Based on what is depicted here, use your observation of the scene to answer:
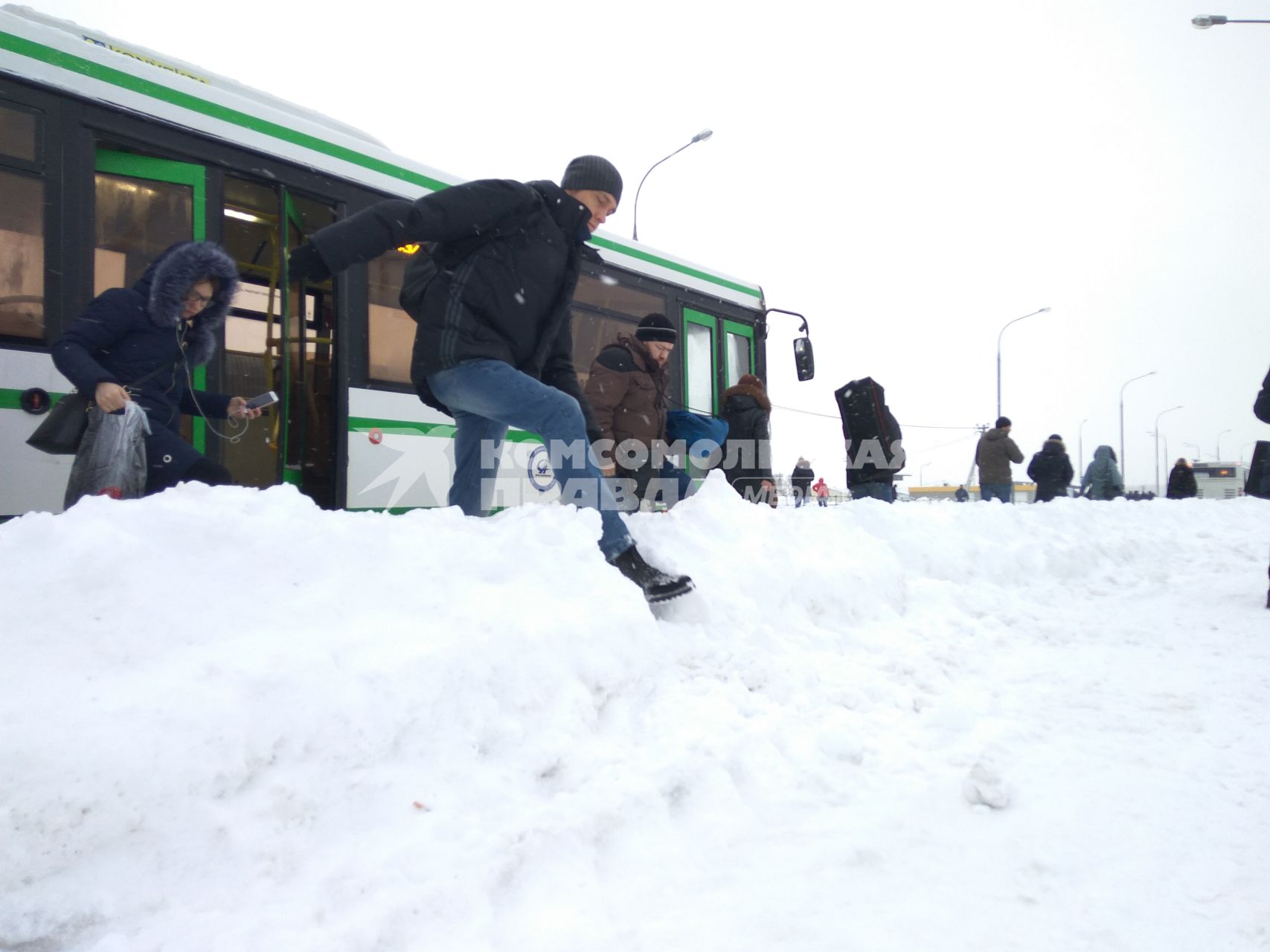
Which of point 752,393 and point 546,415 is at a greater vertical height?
point 752,393

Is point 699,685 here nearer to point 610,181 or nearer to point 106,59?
point 610,181

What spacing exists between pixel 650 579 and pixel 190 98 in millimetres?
4182

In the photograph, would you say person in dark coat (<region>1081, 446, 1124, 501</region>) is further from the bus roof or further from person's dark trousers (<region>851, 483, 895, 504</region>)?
the bus roof

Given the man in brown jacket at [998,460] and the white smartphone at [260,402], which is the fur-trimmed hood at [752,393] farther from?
the man in brown jacket at [998,460]

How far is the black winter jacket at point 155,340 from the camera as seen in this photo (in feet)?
11.0

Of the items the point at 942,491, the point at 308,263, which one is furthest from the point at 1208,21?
the point at 942,491

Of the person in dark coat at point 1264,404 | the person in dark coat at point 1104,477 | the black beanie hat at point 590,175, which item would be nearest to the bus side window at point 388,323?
the black beanie hat at point 590,175

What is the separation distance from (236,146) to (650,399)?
3103 millimetres

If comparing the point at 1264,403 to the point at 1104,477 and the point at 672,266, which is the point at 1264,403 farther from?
the point at 1104,477

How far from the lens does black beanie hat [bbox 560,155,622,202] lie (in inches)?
137

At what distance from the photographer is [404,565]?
2.58 meters

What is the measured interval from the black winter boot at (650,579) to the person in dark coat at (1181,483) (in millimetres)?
20129

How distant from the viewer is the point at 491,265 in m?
3.22

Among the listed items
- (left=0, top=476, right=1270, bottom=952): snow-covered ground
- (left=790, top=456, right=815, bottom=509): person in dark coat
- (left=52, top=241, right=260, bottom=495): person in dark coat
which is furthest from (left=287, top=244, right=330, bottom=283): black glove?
(left=790, top=456, right=815, bottom=509): person in dark coat
